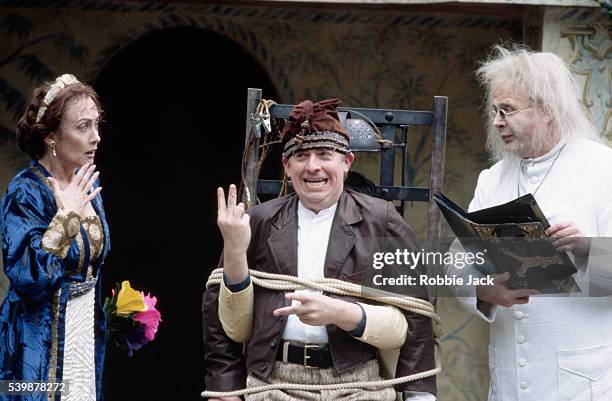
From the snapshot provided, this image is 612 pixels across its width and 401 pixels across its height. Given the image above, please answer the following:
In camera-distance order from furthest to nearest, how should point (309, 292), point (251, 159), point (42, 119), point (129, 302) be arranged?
point (129, 302)
point (251, 159)
point (42, 119)
point (309, 292)

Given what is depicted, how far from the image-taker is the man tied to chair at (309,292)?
14.4 ft

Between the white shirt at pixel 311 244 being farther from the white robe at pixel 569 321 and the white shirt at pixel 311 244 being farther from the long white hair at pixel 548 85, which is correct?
the long white hair at pixel 548 85

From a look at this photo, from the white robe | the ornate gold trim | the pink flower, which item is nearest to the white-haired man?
the white robe

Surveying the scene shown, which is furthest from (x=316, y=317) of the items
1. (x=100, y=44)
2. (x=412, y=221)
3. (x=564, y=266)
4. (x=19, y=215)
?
(x=100, y=44)

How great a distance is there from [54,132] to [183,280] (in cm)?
329

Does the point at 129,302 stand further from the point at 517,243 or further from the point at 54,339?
the point at 517,243

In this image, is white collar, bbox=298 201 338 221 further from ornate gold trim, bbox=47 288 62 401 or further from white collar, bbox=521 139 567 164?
ornate gold trim, bbox=47 288 62 401

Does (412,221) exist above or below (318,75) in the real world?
below

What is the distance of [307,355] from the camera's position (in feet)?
14.4

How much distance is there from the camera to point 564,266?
14.8 feet

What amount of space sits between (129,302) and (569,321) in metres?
1.86

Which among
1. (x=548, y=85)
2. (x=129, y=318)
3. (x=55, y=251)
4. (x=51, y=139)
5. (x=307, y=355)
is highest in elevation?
(x=548, y=85)

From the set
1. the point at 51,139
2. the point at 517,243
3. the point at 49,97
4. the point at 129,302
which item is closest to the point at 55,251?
the point at 51,139

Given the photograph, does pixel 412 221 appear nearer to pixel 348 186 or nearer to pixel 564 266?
pixel 348 186
